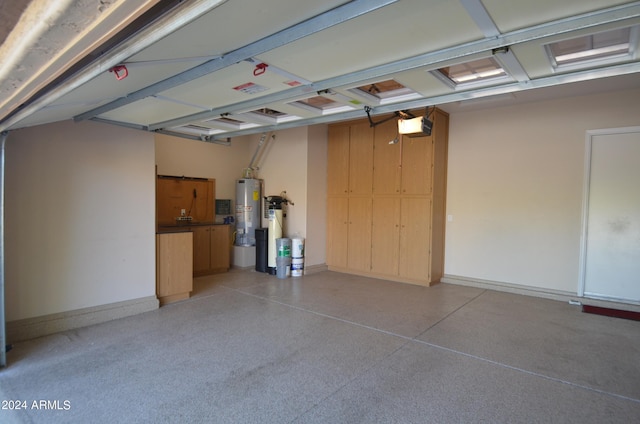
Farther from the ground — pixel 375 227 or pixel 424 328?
pixel 375 227

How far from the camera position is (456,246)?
6.06 metres

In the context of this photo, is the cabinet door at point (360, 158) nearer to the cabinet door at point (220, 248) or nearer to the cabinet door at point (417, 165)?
the cabinet door at point (417, 165)

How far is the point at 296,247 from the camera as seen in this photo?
649 centimetres

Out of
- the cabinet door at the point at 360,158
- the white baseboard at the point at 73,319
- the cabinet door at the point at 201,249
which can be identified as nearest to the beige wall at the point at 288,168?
the cabinet door at the point at 360,158

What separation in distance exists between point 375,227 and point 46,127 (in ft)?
16.7

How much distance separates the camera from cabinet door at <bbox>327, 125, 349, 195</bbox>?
6.88m

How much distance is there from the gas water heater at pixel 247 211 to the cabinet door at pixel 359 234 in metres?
2.05

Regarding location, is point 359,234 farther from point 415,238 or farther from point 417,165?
point 417,165

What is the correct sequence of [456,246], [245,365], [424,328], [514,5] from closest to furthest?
[514,5] < [245,365] < [424,328] < [456,246]

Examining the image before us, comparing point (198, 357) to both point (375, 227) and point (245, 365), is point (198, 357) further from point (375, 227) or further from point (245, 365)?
point (375, 227)

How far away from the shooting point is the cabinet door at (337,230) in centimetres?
690

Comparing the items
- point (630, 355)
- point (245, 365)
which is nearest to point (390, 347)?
point (245, 365)

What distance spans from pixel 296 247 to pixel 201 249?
183 cm

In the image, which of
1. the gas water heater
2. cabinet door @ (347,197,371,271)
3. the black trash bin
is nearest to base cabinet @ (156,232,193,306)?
the black trash bin
